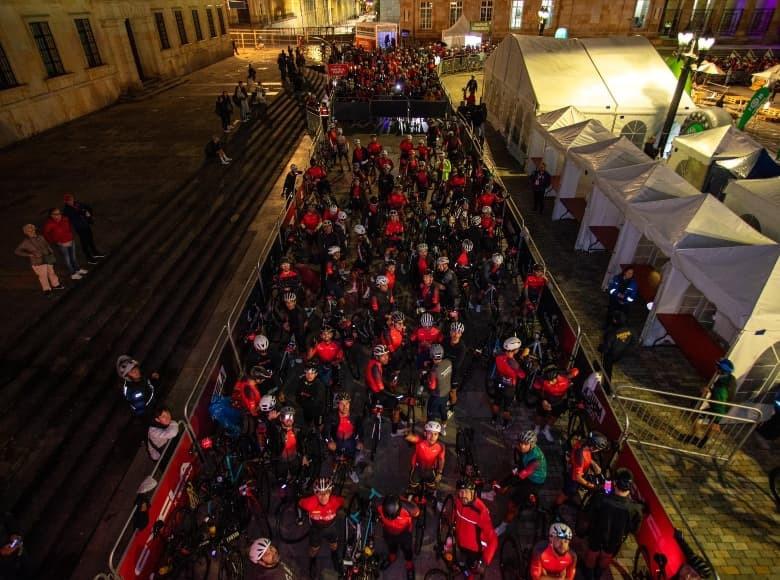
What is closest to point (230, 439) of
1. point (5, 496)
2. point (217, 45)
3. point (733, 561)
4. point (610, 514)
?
point (5, 496)

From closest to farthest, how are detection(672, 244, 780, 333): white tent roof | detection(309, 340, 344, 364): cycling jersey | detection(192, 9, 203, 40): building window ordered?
detection(672, 244, 780, 333): white tent roof < detection(309, 340, 344, 364): cycling jersey < detection(192, 9, 203, 40): building window

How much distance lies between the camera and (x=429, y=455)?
22.5 ft

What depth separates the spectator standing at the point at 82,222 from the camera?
1128cm

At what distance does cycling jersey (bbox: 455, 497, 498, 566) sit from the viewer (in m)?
5.71

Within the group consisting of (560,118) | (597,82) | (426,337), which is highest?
(597,82)

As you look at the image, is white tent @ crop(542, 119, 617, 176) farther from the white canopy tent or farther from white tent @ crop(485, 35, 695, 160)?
white tent @ crop(485, 35, 695, 160)

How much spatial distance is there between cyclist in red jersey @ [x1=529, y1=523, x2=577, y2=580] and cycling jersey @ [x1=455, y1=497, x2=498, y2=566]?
21.1 inches

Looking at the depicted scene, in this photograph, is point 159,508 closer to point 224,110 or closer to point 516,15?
point 224,110

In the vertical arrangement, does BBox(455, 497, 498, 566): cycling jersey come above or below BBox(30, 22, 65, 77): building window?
below

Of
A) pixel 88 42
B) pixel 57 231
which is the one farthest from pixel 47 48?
pixel 57 231

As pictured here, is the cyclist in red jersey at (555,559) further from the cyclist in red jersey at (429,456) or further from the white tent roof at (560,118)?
the white tent roof at (560,118)

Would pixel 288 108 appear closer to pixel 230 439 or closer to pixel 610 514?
pixel 230 439

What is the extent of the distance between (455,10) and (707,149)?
41.4m

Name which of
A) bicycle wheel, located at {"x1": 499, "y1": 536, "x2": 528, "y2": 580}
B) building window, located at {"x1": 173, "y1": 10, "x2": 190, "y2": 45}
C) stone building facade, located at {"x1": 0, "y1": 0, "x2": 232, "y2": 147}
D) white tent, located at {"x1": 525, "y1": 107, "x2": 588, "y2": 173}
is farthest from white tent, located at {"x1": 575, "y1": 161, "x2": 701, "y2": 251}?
building window, located at {"x1": 173, "y1": 10, "x2": 190, "y2": 45}
